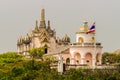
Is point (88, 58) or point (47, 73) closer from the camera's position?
point (47, 73)

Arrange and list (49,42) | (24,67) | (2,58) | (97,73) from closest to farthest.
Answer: (97,73) → (24,67) → (2,58) → (49,42)

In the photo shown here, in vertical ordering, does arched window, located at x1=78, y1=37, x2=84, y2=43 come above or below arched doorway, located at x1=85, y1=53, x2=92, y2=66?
above

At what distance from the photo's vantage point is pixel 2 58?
11762 cm

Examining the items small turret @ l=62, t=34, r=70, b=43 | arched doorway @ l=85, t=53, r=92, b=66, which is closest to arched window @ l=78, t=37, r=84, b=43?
arched doorway @ l=85, t=53, r=92, b=66

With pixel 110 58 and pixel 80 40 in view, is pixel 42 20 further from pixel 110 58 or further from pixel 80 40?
pixel 80 40

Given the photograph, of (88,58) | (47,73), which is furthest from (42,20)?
(47,73)

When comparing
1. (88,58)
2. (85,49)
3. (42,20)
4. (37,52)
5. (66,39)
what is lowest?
(88,58)

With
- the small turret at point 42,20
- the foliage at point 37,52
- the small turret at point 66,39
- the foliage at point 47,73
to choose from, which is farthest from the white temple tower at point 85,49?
the small turret at point 66,39

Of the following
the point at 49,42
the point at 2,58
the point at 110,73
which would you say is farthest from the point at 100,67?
the point at 49,42

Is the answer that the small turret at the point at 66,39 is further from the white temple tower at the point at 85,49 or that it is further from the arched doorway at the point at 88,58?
the arched doorway at the point at 88,58

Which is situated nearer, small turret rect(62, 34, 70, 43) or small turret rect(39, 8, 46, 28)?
small turret rect(39, 8, 46, 28)

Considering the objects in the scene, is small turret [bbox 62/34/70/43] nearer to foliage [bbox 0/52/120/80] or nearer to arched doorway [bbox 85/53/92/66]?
foliage [bbox 0/52/120/80]

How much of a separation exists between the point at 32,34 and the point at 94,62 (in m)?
46.3

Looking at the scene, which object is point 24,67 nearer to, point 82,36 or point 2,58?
point 82,36
